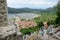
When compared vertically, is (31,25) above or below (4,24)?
below

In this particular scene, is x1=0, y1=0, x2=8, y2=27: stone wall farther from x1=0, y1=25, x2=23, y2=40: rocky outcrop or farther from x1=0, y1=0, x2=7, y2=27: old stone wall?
x1=0, y1=25, x2=23, y2=40: rocky outcrop

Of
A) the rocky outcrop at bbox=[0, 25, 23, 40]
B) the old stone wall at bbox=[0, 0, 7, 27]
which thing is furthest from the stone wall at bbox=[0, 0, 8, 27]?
the rocky outcrop at bbox=[0, 25, 23, 40]

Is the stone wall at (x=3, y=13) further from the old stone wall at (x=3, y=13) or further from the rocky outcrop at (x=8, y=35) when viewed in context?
the rocky outcrop at (x=8, y=35)

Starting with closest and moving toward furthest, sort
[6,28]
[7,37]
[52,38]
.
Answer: [7,37] → [6,28] → [52,38]

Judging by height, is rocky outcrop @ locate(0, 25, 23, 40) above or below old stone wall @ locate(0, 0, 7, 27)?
below

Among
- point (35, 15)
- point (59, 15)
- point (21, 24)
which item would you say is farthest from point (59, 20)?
point (35, 15)

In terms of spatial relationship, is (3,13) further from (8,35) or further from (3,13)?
(8,35)

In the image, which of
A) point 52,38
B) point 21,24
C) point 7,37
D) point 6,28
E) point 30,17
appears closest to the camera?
point 7,37

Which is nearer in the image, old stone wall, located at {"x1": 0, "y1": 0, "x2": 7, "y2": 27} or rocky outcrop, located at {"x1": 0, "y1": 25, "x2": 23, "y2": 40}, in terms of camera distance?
rocky outcrop, located at {"x1": 0, "y1": 25, "x2": 23, "y2": 40}

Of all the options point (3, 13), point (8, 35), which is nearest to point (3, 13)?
point (3, 13)

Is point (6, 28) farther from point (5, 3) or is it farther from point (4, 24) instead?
point (5, 3)

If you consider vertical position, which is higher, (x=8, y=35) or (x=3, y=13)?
(x=3, y=13)
